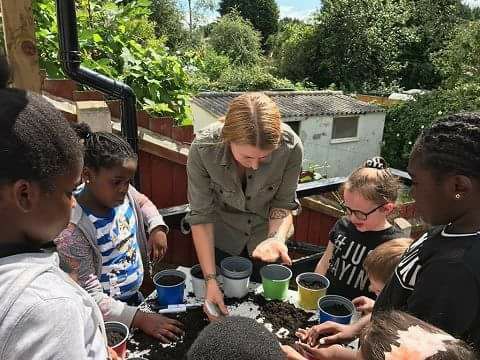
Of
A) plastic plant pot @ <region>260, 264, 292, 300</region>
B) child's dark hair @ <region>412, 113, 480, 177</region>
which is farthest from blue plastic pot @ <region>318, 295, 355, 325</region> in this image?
child's dark hair @ <region>412, 113, 480, 177</region>

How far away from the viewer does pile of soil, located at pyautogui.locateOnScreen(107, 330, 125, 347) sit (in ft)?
5.14

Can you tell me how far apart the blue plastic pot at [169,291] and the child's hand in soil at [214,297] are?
0.44 feet

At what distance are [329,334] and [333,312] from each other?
0.44 ft

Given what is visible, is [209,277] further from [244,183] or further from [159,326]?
[244,183]

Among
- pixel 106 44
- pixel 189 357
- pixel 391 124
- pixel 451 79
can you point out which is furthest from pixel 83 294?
pixel 391 124

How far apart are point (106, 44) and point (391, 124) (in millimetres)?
15664

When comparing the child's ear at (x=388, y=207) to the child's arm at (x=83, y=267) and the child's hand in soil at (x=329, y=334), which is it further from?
the child's arm at (x=83, y=267)

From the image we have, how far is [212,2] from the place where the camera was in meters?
31.4

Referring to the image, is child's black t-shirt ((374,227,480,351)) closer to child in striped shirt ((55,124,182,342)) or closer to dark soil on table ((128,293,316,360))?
dark soil on table ((128,293,316,360))

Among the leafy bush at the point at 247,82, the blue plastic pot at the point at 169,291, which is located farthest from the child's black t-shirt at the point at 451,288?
the leafy bush at the point at 247,82

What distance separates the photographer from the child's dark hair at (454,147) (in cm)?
129

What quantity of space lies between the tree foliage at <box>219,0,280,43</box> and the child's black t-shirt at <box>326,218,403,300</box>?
38203 millimetres

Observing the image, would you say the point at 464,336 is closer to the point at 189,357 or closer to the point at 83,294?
the point at 189,357

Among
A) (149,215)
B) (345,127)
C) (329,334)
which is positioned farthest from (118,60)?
(345,127)
